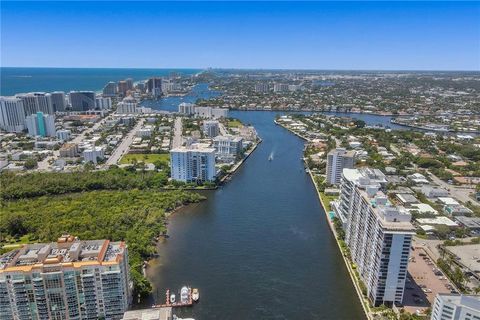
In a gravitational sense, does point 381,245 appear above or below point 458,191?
above

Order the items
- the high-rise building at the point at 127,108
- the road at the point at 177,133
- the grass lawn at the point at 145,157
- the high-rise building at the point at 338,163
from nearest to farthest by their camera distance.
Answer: the high-rise building at the point at 338,163, the grass lawn at the point at 145,157, the road at the point at 177,133, the high-rise building at the point at 127,108

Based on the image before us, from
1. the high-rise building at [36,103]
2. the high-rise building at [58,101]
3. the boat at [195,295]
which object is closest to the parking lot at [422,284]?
the boat at [195,295]

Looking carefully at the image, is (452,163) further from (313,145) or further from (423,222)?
(423,222)

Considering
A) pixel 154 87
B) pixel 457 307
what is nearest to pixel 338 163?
pixel 457 307

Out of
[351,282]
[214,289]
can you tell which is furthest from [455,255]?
[214,289]

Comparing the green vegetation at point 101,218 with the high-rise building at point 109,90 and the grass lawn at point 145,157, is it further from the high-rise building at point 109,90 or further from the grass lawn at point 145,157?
the high-rise building at point 109,90

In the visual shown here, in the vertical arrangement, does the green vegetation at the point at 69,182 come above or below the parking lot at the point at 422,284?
above

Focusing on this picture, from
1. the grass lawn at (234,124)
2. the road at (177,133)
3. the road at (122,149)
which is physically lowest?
the road at (122,149)

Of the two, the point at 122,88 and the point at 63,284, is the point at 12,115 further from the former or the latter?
the point at 63,284
